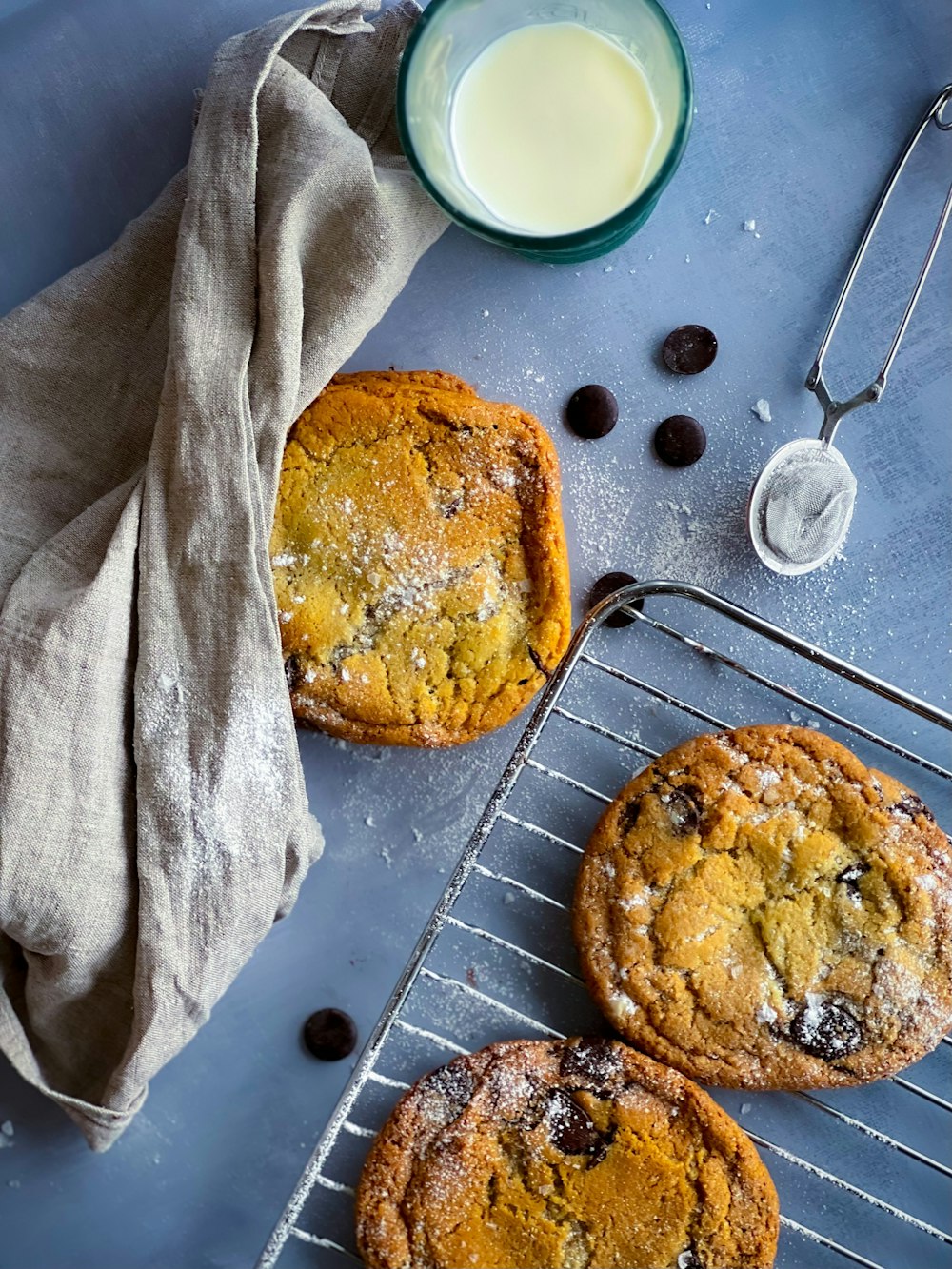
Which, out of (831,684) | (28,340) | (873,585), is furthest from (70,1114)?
(873,585)

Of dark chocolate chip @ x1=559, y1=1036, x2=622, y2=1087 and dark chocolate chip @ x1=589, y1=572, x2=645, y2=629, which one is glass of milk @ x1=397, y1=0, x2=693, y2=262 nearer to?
dark chocolate chip @ x1=589, y1=572, x2=645, y2=629

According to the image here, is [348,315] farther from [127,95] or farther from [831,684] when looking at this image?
[831,684]

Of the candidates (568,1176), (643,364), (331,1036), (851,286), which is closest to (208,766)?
(331,1036)

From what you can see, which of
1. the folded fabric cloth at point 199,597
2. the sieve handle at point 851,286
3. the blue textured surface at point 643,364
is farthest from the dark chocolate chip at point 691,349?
the folded fabric cloth at point 199,597

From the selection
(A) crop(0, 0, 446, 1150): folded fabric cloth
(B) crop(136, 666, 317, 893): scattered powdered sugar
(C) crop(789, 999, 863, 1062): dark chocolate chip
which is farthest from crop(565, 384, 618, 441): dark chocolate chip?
(C) crop(789, 999, 863, 1062): dark chocolate chip

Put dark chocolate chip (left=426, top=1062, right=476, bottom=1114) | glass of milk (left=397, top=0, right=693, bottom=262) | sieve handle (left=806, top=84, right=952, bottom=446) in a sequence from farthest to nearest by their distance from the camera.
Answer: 1. sieve handle (left=806, top=84, right=952, bottom=446)
2. dark chocolate chip (left=426, top=1062, right=476, bottom=1114)
3. glass of milk (left=397, top=0, right=693, bottom=262)

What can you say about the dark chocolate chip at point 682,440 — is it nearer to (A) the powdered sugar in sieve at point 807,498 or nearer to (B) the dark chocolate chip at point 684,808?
(A) the powdered sugar in sieve at point 807,498
